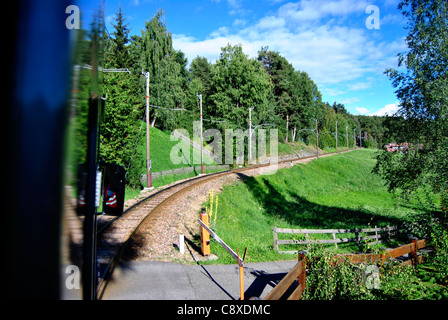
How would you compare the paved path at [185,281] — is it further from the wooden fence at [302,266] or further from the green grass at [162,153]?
the green grass at [162,153]

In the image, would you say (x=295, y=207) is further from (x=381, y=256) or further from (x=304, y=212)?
(x=381, y=256)

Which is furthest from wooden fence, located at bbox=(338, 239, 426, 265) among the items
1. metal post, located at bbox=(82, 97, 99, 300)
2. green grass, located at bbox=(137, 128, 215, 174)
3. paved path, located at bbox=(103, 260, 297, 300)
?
green grass, located at bbox=(137, 128, 215, 174)

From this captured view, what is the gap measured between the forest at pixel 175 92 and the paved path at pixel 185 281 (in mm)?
4661

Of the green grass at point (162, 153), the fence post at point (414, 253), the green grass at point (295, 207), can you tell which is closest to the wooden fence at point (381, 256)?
the fence post at point (414, 253)

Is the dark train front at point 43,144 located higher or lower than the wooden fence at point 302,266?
higher

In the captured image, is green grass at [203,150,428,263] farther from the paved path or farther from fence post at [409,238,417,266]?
fence post at [409,238,417,266]

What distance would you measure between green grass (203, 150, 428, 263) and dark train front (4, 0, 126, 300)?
873 centimetres

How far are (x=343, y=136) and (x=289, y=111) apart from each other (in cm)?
4895

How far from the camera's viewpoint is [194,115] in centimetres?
5775

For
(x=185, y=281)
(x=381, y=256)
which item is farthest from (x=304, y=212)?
(x=185, y=281)

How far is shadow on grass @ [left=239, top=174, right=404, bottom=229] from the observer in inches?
846

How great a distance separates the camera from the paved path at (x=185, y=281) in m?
5.89

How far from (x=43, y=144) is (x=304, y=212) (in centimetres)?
2490

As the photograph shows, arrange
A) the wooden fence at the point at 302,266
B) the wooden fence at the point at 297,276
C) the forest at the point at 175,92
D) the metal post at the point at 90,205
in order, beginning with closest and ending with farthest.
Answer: the metal post at the point at 90,205
the wooden fence at the point at 302,266
the wooden fence at the point at 297,276
the forest at the point at 175,92
